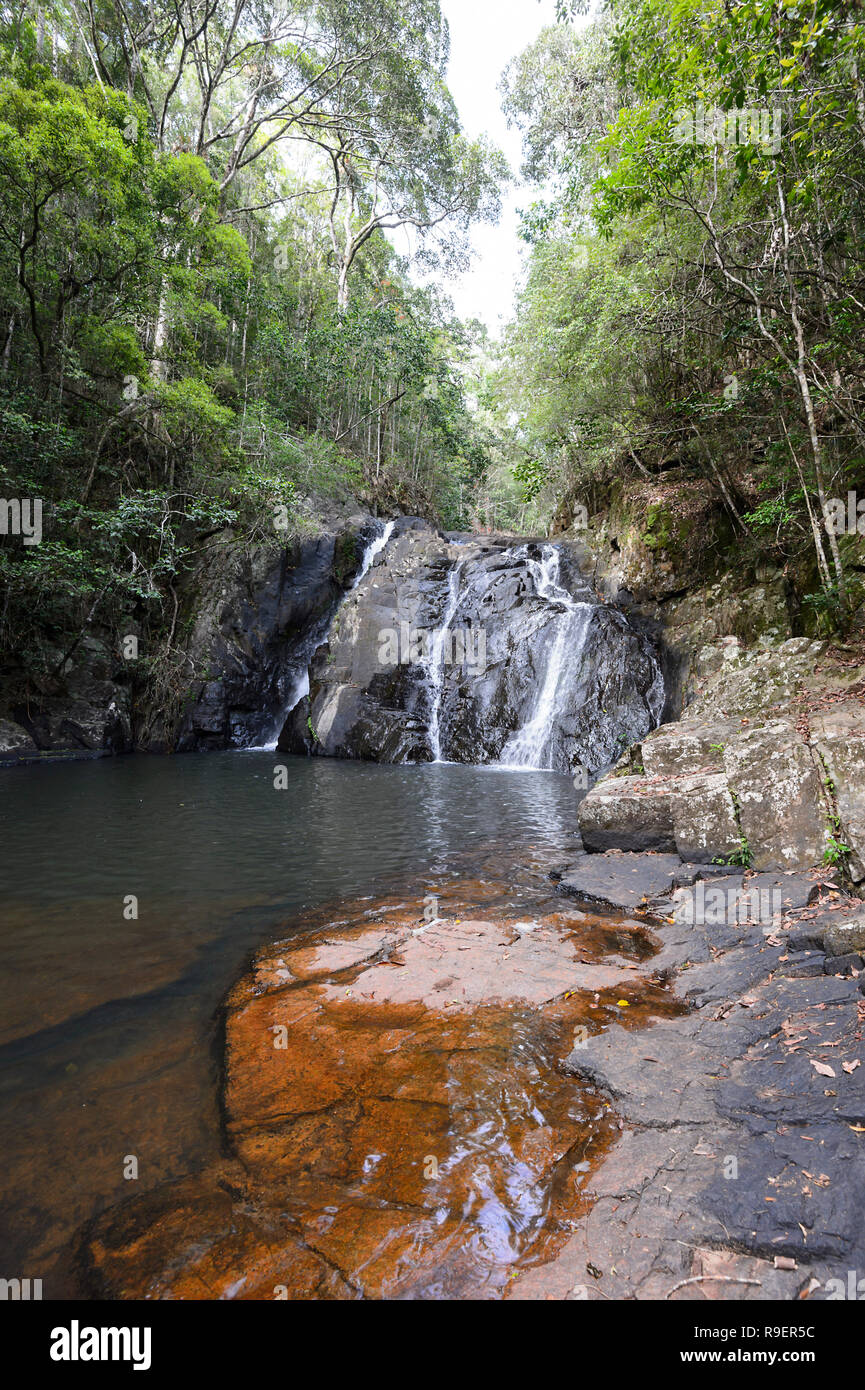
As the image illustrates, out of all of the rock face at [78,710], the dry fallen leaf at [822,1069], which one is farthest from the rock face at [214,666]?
the dry fallen leaf at [822,1069]

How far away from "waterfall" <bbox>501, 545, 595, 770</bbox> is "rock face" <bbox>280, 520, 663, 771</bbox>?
2 cm

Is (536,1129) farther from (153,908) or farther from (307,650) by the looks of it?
(307,650)

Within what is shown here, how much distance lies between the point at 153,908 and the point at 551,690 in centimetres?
926

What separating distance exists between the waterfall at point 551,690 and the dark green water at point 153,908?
1141 millimetres

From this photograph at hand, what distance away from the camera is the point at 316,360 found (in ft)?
62.7

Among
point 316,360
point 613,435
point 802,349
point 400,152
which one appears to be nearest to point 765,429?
point 802,349

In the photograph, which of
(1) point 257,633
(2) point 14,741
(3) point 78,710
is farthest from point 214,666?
(2) point 14,741

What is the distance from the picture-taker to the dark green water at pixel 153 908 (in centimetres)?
229

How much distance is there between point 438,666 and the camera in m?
14.2

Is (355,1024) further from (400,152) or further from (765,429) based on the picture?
(400,152)

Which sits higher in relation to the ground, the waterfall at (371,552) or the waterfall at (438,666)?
the waterfall at (371,552)

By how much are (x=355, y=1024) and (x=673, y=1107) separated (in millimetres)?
1525

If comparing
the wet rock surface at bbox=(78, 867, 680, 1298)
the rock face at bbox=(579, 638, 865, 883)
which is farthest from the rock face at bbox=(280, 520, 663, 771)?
the wet rock surface at bbox=(78, 867, 680, 1298)

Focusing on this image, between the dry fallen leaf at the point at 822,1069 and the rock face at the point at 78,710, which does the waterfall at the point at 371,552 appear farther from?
the dry fallen leaf at the point at 822,1069
